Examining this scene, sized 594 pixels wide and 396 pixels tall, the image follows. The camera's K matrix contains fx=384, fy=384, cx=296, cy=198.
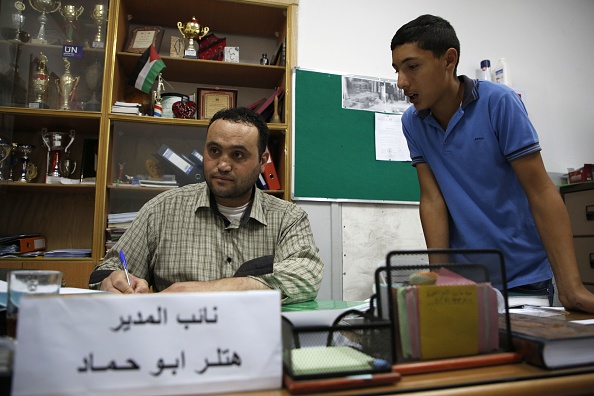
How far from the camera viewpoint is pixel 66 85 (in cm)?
221

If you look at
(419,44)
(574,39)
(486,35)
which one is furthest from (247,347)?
(574,39)

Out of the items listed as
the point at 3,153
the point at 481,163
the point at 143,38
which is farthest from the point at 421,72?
the point at 3,153

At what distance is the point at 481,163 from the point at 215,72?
1.80 m

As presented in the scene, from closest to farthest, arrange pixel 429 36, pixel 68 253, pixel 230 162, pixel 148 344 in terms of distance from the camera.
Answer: pixel 148 344, pixel 429 36, pixel 230 162, pixel 68 253

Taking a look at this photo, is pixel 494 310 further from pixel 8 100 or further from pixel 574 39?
pixel 574 39

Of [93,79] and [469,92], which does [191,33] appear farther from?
[469,92]

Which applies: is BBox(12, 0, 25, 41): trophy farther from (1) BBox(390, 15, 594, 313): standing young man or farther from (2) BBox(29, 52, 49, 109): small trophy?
(1) BBox(390, 15, 594, 313): standing young man

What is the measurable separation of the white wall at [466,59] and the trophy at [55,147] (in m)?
1.47

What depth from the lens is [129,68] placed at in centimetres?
239

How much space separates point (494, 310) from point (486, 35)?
295 centimetres

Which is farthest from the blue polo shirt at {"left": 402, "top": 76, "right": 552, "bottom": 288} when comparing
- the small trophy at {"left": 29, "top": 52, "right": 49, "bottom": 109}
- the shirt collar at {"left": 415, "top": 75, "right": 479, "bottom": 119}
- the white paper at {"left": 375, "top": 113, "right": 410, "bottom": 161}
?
the small trophy at {"left": 29, "top": 52, "right": 49, "bottom": 109}

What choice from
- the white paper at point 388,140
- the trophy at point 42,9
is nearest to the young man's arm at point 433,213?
the white paper at point 388,140

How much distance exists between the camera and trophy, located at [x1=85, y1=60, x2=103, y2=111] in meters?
2.18

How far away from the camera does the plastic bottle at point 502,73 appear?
276 centimetres
